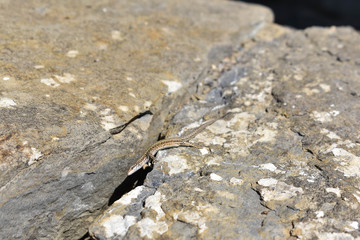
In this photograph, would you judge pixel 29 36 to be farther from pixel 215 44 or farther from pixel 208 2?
pixel 208 2

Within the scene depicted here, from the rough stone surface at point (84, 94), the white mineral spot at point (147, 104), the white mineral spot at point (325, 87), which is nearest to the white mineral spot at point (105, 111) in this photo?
the rough stone surface at point (84, 94)

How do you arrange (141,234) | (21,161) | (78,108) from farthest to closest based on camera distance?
1. (78,108)
2. (21,161)
3. (141,234)

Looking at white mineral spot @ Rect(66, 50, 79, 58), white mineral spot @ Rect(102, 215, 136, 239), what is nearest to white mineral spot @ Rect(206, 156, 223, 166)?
white mineral spot @ Rect(102, 215, 136, 239)

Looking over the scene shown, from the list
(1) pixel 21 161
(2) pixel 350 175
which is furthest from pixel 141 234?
(2) pixel 350 175

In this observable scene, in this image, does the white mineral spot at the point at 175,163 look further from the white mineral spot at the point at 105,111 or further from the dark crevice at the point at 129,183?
the white mineral spot at the point at 105,111

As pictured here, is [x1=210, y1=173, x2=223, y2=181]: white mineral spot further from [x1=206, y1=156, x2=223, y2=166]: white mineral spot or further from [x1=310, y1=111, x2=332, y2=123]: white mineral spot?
[x1=310, y1=111, x2=332, y2=123]: white mineral spot

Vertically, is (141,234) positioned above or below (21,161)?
below
